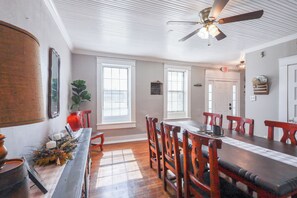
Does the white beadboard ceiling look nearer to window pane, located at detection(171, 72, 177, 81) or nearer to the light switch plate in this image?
window pane, located at detection(171, 72, 177, 81)

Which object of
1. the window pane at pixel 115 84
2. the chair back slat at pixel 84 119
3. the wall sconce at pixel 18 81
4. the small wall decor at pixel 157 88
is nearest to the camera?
the wall sconce at pixel 18 81

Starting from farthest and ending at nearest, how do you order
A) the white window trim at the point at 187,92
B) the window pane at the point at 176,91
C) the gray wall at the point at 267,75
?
the window pane at the point at 176,91, the white window trim at the point at 187,92, the gray wall at the point at 267,75

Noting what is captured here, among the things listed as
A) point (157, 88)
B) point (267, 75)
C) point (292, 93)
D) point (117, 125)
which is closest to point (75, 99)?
point (117, 125)

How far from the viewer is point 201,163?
1.27 m

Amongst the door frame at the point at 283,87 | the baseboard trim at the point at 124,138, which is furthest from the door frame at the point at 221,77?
the baseboard trim at the point at 124,138

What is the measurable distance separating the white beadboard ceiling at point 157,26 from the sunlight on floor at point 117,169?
2519mm

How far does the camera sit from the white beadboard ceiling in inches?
76.2

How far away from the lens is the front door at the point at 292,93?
2908mm

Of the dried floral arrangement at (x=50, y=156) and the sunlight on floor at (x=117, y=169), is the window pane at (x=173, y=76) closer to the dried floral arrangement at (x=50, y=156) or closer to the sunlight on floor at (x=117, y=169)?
the sunlight on floor at (x=117, y=169)

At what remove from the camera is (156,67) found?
15.2 ft

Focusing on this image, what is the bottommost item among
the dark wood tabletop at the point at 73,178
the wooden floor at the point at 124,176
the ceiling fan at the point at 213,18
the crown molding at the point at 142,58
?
the wooden floor at the point at 124,176

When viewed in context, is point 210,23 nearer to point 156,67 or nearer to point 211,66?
point 156,67

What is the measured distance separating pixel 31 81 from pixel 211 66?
224 inches

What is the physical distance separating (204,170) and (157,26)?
2.26 meters
